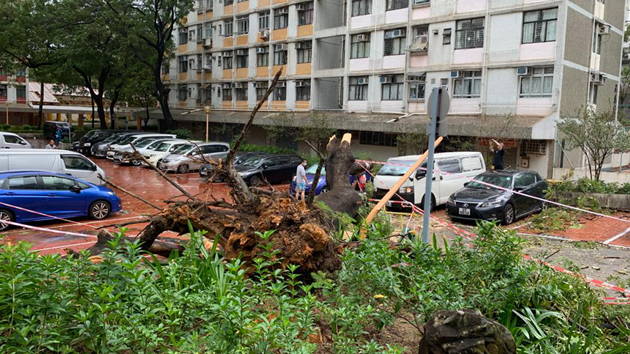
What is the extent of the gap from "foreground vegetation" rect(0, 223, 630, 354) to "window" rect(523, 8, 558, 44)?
66.4 feet

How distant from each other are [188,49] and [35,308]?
4428 cm

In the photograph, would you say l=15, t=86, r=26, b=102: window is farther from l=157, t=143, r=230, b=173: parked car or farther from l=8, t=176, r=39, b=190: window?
l=8, t=176, r=39, b=190: window

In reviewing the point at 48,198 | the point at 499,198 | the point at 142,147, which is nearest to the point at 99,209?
the point at 48,198

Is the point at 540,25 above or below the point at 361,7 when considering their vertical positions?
below

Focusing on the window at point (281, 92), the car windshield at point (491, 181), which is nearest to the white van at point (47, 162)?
the car windshield at point (491, 181)

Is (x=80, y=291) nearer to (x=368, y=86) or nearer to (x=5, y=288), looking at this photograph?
(x=5, y=288)

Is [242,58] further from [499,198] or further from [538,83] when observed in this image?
[499,198]

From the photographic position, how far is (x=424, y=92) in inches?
1093

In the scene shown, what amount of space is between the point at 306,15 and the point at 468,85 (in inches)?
513

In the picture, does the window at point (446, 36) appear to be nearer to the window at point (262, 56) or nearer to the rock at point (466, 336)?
the window at point (262, 56)

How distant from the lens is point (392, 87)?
2934 cm

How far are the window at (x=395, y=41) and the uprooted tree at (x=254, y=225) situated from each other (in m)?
23.6

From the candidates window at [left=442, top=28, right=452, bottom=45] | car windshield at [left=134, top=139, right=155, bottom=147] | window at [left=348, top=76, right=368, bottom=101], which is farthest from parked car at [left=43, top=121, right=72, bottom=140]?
window at [left=442, top=28, right=452, bottom=45]

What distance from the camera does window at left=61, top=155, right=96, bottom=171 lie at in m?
18.4
